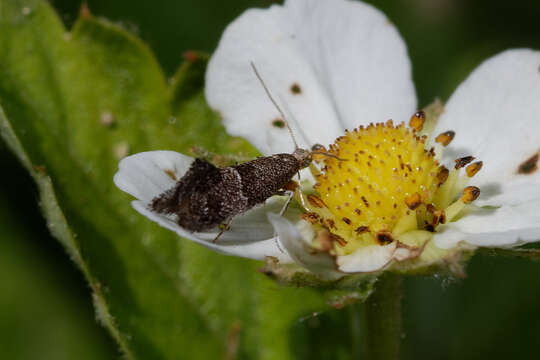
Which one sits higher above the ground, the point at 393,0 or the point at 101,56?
the point at 393,0

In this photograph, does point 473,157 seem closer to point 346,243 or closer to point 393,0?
point 346,243

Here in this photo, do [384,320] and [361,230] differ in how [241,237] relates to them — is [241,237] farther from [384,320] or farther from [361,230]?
[384,320]

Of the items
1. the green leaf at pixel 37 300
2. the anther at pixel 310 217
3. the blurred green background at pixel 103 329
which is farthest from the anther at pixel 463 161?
the green leaf at pixel 37 300

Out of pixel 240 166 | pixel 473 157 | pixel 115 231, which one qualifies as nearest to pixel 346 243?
pixel 240 166

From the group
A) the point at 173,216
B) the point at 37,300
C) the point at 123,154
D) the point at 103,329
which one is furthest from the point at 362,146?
the point at 37,300

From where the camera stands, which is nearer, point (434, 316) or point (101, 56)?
point (101, 56)

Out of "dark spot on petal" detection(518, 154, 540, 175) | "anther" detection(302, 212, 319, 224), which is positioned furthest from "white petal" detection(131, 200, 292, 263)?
"dark spot on petal" detection(518, 154, 540, 175)

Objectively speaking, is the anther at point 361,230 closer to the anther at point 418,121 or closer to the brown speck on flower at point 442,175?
the brown speck on flower at point 442,175
